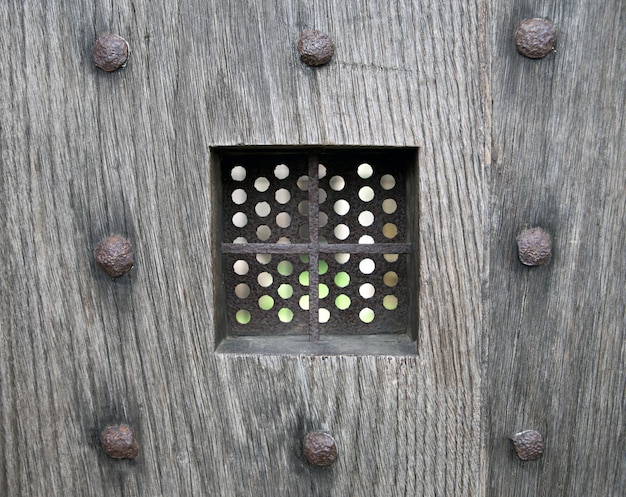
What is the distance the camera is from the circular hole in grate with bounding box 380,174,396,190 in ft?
2.28

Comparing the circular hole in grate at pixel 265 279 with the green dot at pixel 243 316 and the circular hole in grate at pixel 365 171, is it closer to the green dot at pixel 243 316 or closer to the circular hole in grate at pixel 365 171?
the green dot at pixel 243 316

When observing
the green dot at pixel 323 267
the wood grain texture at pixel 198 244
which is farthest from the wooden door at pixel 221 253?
the green dot at pixel 323 267

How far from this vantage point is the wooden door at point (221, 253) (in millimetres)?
619

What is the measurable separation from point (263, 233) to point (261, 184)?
65 millimetres

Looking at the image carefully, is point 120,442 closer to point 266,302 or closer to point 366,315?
point 266,302

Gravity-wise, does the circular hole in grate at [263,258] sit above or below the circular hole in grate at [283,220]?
below

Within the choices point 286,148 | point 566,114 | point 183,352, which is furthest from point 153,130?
point 566,114

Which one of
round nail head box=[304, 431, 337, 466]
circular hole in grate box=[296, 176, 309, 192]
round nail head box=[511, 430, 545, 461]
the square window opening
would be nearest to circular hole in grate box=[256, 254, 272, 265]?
the square window opening

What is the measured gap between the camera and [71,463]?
→ 68 cm

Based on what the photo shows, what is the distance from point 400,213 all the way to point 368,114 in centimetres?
14

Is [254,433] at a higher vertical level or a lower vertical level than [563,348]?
lower

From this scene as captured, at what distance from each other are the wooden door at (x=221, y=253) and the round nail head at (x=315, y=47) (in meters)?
0.01

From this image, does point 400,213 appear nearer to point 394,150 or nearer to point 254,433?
point 394,150

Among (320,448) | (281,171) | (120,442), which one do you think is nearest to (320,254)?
(281,171)
